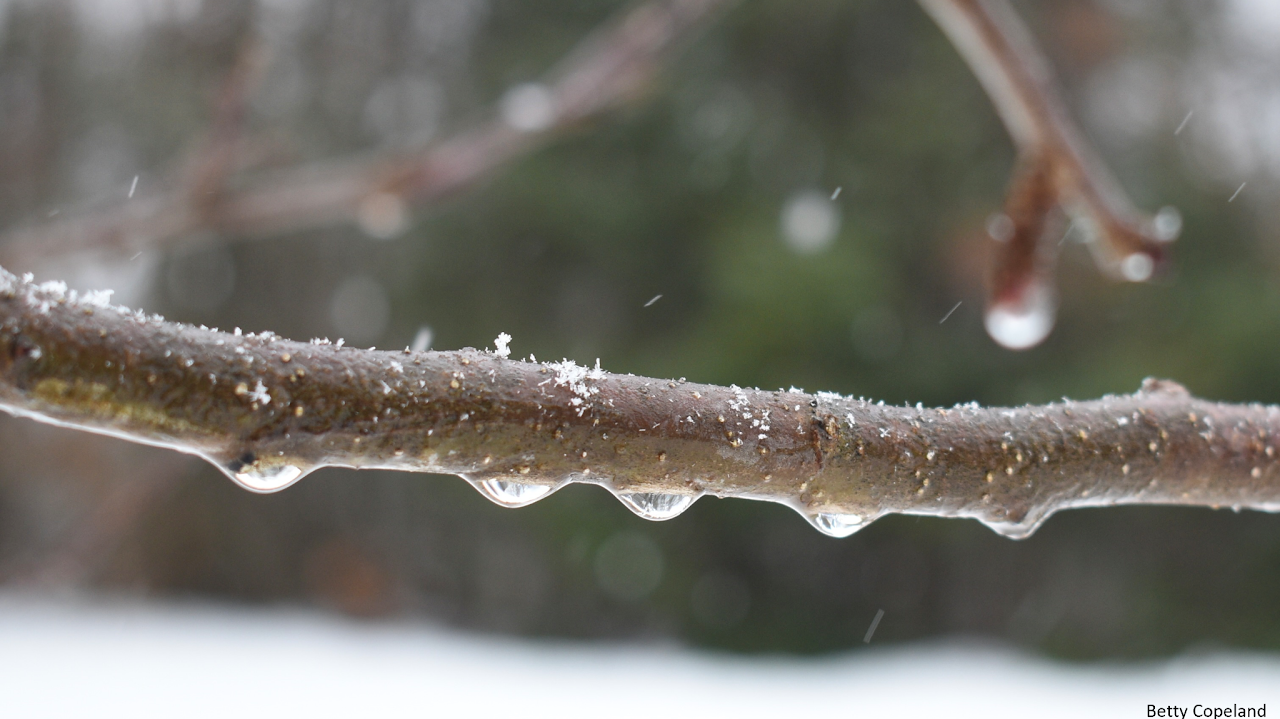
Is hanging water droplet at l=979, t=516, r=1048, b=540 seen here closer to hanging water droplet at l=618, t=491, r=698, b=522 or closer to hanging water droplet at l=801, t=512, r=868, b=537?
hanging water droplet at l=801, t=512, r=868, b=537

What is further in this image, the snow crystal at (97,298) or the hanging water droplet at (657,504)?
the hanging water droplet at (657,504)

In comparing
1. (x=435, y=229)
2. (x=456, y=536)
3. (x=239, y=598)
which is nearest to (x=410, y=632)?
(x=456, y=536)

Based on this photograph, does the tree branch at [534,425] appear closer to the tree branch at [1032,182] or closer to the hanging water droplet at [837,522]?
the hanging water droplet at [837,522]

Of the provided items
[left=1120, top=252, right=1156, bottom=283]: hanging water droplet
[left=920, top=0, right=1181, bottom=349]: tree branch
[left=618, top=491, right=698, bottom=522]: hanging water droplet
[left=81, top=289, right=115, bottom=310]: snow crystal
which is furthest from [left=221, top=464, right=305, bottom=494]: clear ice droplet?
[left=1120, top=252, right=1156, bottom=283]: hanging water droplet

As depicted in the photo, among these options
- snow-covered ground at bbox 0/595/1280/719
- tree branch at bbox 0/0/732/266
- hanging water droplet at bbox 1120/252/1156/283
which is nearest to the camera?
hanging water droplet at bbox 1120/252/1156/283

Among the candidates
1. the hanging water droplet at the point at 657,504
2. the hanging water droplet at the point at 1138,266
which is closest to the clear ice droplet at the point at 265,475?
the hanging water droplet at the point at 657,504

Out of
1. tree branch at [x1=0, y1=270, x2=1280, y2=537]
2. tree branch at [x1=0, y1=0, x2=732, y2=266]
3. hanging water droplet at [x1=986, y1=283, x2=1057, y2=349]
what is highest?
tree branch at [x1=0, y1=0, x2=732, y2=266]

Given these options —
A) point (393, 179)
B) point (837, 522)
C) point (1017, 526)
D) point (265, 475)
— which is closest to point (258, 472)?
point (265, 475)
